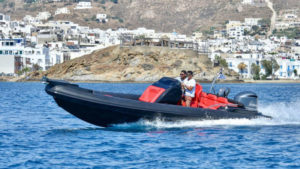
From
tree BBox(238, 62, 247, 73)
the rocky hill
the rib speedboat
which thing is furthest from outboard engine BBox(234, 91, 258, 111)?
tree BBox(238, 62, 247, 73)

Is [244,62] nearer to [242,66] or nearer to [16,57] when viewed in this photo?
[242,66]

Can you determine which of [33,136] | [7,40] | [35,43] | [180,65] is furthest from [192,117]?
[35,43]

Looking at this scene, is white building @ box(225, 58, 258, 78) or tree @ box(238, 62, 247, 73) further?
white building @ box(225, 58, 258, 78)

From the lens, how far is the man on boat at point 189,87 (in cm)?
1931

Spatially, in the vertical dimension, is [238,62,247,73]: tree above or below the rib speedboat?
below

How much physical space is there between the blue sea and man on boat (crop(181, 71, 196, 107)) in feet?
2.49

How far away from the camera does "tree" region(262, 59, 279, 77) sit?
122m

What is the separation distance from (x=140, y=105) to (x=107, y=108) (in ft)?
3.13

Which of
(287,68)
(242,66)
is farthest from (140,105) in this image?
(287,68)

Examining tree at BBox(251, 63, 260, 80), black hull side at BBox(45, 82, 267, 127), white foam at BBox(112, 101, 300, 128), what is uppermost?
black hull side at BBox(45, 82, 267, 127)

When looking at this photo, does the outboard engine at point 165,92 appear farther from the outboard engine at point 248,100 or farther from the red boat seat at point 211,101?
the outboard engine at point 248,100

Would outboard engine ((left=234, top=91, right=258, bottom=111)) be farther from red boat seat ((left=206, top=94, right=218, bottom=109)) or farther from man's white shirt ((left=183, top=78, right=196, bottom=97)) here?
man's white shirt ((left=183, top=78, right=196, bottom=97))

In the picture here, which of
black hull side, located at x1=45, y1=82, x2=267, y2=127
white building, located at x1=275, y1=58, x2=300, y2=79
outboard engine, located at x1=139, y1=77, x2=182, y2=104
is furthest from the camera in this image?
white building, located at x1=275, y1=58, x2=300, y2=79

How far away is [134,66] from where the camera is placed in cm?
10756
